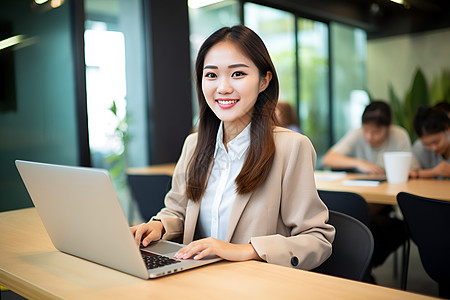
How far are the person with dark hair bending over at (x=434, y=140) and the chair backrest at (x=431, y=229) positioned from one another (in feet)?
3.69

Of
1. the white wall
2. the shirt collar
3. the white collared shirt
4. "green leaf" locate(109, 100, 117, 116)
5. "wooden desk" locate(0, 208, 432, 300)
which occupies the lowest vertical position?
"wooden desk" locate(0, 208, 432, 300)

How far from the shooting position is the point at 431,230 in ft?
5.96

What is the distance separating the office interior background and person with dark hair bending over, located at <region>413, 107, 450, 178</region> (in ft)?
7.81

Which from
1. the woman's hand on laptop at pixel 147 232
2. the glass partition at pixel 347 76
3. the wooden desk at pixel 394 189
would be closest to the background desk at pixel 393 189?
the wooden desk at pixel 394 189

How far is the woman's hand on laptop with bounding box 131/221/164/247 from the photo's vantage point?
1384 mm

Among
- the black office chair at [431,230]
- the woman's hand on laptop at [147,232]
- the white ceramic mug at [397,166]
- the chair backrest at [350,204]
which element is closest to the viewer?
the woman's hand on laptop at [147,232]

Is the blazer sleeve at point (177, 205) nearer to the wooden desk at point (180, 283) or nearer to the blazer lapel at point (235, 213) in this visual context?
the blazer lapel at point (235, 213)

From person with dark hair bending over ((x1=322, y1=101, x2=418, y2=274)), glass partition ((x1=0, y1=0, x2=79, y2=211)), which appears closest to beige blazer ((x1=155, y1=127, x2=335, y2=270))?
person with dark hair bending over ((x1=322, y1=101, x2=418, y2=274))

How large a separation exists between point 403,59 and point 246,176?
5197mm

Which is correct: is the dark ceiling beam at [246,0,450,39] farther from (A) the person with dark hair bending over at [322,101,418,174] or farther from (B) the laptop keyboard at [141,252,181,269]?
(B) the laptop keyboard at [141,252,181,269]

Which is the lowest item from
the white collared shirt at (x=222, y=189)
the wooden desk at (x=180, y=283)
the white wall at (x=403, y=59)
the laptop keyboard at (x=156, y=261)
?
the wooden desk at (x=180, y=283)

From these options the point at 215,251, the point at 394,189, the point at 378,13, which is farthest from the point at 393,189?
the point at 378,13

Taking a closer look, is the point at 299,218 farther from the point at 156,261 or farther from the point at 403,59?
the point at 403,59

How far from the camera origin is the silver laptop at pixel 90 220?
1000mm
